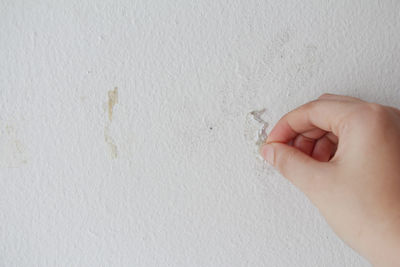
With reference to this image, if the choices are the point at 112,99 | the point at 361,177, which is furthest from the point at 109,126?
the point at 361,177

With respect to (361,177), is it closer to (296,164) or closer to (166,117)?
(296,164)

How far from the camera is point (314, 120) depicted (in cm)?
39

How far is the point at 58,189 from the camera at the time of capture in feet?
1.52

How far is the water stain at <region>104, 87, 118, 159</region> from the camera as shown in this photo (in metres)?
0.44

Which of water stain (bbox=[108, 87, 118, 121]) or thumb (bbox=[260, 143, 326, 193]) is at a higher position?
water stain (bbox=[108, 87, 118, 121])

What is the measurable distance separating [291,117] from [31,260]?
481 millimetres

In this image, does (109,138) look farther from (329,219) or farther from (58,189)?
(329,219)

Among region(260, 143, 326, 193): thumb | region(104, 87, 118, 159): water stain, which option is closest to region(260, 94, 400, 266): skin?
region(260, 143, 326, 193): thumb

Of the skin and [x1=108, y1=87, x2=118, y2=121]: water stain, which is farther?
[x1=108, y1=87, x2=118, y2=121]: water stain

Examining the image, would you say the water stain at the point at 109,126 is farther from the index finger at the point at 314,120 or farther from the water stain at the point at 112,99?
the index finger at the point at 314,120

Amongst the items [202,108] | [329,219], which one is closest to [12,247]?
[202,108]

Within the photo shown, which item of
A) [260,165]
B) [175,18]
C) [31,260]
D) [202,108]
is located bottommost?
[31,260]

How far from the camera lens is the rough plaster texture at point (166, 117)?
43cm

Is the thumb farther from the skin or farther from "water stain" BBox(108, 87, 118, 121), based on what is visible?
"water stain" BBox(108, 87, 118, 121)
